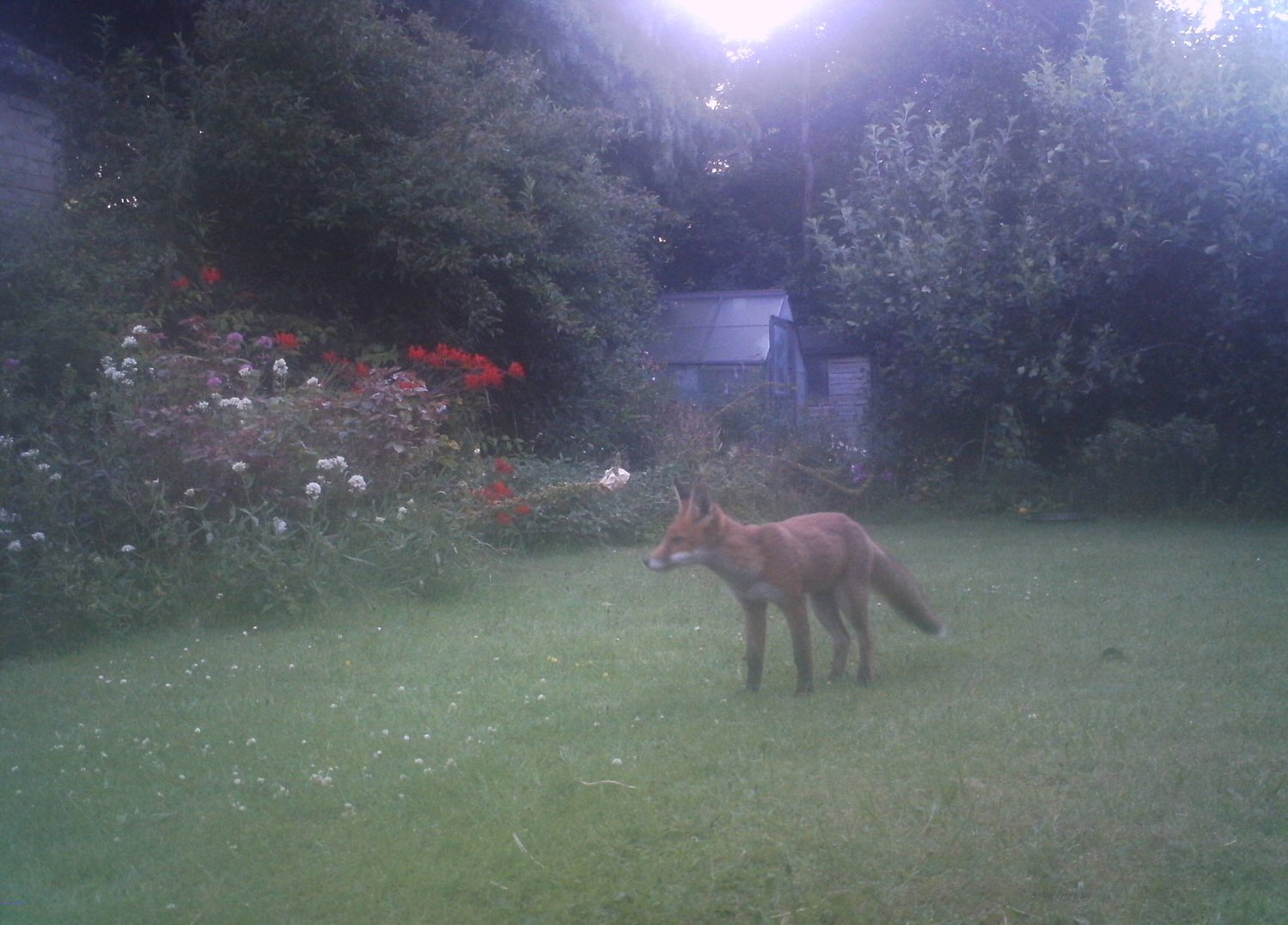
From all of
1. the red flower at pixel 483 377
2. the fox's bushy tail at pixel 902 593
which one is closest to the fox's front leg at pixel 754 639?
the fox's bushy tail at pixel 902 593

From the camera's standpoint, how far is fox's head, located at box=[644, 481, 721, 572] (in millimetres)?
6777

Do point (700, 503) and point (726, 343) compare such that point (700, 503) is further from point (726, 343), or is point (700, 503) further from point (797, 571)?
point (726, 343)

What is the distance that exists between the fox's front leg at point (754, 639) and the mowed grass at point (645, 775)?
6.2 inches

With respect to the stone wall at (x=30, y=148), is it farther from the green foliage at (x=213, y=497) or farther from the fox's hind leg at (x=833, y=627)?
the fox's hind leg at (x=833, y=627)

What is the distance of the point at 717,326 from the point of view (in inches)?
989

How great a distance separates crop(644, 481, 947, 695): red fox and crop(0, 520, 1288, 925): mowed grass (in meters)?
0.31

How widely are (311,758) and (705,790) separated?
198cm

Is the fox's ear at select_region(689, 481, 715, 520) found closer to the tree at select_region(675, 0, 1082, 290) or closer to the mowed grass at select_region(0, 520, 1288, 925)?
the mowed grass at select_region(0, 520, 1288, 925)

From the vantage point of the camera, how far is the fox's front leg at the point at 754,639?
275 inches

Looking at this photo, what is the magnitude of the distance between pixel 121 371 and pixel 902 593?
263 inches

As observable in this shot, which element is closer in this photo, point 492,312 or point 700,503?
point 700,503

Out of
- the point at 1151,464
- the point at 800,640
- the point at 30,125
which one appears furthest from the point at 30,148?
the point at 1151,464

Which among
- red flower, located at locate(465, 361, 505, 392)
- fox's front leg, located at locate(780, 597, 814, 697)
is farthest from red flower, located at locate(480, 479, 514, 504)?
fox's front leg, located at locate(780, 597, 814, 697)

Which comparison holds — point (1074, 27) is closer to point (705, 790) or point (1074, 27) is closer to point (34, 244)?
point (34, 244)
